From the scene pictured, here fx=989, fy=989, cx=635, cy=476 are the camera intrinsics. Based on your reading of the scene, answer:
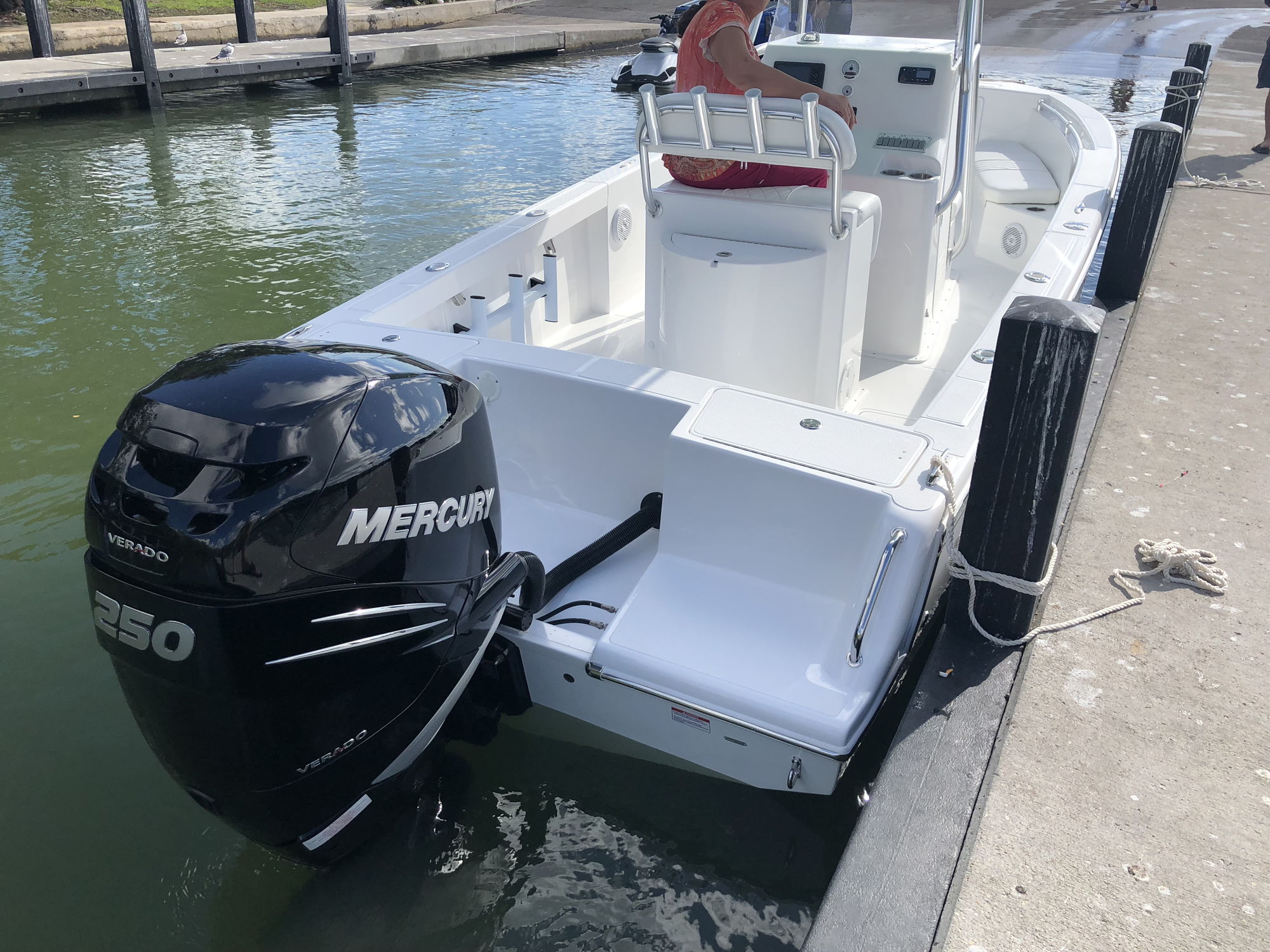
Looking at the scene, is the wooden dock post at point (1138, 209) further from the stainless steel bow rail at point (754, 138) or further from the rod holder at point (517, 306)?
the rod holder at point (517, 306)

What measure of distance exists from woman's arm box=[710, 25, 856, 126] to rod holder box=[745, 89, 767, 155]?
0.19m

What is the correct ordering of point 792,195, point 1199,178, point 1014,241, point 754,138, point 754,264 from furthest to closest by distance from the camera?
point 1199,178 → point 1014,241 → point 792,195 → point 754,264 → point 754,138

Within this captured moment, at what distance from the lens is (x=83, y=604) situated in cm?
282

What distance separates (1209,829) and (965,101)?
2.23m

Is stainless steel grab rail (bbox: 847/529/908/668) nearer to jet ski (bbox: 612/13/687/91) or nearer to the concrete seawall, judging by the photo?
jet ski (bbox: 612/13/687/91)

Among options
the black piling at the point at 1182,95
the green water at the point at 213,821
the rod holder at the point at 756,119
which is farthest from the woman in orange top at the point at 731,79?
the black piling at the point at 1182,95

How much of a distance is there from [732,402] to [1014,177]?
315 cm

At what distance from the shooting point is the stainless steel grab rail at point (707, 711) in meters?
1.60

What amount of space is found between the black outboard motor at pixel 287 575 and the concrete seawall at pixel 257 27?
11942 mm

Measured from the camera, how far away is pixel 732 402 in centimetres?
203

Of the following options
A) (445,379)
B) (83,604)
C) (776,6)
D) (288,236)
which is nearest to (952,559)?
(445,379)

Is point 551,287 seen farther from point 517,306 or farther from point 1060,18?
point 1060,18

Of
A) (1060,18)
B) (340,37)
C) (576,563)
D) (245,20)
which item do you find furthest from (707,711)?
(1060,18)

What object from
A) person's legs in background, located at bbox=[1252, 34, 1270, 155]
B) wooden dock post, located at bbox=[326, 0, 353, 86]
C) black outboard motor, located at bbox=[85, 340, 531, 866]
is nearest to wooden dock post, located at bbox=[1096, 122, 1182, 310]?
black outboard motor, located at bbox=[85, 340, 531, 866]
